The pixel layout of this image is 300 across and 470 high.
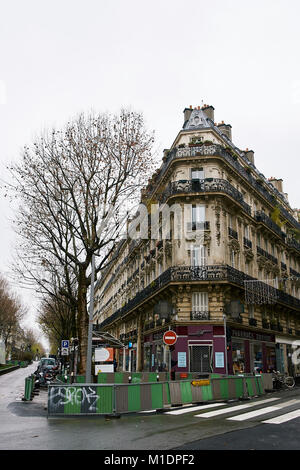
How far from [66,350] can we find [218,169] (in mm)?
14752

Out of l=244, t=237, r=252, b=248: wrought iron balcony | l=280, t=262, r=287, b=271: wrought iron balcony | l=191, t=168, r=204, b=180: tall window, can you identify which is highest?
l=191, t=168, r=204, b=180: tall window

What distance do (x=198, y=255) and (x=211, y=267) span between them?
125 centimetres

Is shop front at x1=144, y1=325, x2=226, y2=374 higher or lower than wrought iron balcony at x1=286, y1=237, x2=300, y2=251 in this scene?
lower

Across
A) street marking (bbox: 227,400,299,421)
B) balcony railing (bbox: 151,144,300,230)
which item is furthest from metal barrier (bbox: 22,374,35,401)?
balcony railing (bbox: 151,144,300,230)

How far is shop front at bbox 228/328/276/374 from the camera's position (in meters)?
25.4

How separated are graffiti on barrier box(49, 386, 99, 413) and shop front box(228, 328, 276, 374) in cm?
1510

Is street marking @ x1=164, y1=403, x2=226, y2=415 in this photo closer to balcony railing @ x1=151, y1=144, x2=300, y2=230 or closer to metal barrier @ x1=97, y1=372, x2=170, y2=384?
metal barrier @ x1=97, y1=372, x2=170, y2=384

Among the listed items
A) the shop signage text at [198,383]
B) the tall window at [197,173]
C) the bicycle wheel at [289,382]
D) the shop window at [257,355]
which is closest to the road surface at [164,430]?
the shop signage text at [198,383]

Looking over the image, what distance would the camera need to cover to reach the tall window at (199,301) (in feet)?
81.8

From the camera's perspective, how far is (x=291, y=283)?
126 ft

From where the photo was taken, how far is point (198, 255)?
84.9 ft

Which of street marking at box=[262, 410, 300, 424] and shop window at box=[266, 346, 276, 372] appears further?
shop window at box=[266, 346, 276, 372]

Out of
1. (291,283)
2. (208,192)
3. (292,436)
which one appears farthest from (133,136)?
(291,283)
